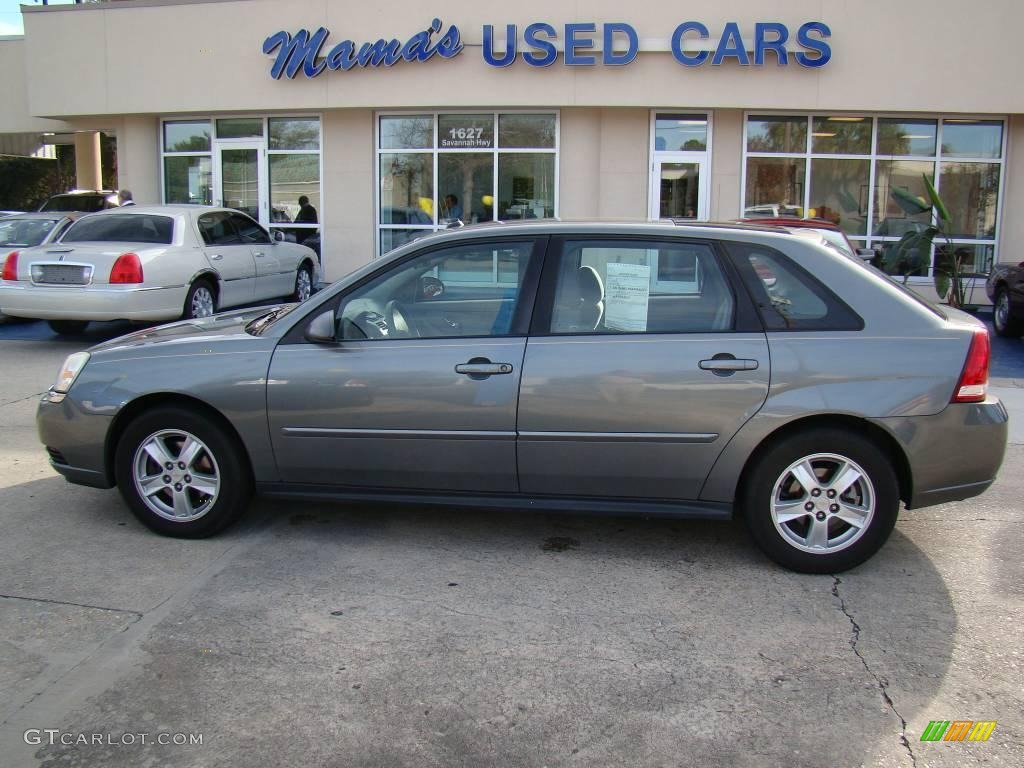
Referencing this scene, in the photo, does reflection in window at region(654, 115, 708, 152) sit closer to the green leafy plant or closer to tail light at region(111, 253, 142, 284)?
the green leafy plant

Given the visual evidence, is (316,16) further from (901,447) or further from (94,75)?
(901,447)

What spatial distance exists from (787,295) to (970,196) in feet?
43.3

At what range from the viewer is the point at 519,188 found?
16.5m

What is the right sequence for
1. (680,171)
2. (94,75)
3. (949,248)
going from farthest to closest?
(94,75) < (680,171) < (949,248)

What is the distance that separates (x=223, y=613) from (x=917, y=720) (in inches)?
112

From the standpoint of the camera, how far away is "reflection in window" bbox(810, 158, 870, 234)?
15938 mm

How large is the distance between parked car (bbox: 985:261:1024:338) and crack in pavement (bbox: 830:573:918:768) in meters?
9.26

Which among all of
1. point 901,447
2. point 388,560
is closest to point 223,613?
point 388,560

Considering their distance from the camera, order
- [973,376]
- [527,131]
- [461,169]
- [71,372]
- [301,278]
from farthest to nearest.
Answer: [461,169] → [527,131] → [301,278] → [71,372] → [973,376]

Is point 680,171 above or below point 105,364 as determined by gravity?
above

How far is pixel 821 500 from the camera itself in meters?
4.56

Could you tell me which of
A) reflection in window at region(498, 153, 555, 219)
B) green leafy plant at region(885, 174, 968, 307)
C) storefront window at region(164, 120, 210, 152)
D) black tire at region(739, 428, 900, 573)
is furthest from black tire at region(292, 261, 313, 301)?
black tire at region(739, 428, 900, 573)

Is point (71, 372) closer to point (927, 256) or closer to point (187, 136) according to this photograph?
point (927, 256)

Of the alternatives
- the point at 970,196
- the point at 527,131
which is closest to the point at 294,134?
the point at 527,131
